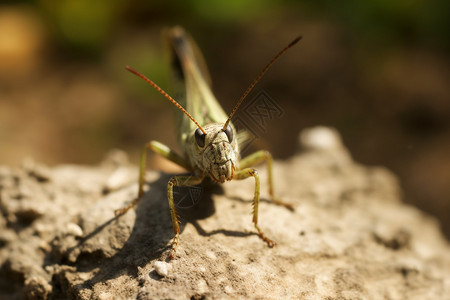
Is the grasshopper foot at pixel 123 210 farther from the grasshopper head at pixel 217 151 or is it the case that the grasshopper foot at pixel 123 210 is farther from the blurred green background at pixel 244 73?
the blurred green background at pixel 244 73

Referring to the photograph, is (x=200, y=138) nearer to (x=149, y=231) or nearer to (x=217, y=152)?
(x=217, y=152)

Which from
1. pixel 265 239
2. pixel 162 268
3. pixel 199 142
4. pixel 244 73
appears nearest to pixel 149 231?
pixel 162 268

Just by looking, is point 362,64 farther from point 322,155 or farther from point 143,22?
point 143,22

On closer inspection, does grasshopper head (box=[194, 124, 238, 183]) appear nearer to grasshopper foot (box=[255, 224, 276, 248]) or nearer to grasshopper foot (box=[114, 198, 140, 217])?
grasshopper foot (box=[255, 224, 276, 248])

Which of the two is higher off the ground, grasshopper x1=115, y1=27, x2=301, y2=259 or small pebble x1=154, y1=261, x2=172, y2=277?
grasshopper x1=115, y1=27, x2=301, y2=259

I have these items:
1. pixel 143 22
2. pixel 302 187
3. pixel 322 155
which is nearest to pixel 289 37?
pixel 143 22

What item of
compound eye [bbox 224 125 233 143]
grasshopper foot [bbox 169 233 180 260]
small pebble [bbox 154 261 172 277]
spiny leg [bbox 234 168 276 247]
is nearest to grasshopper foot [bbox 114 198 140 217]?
grasshopper foot [bbox 169 233 180 260]
